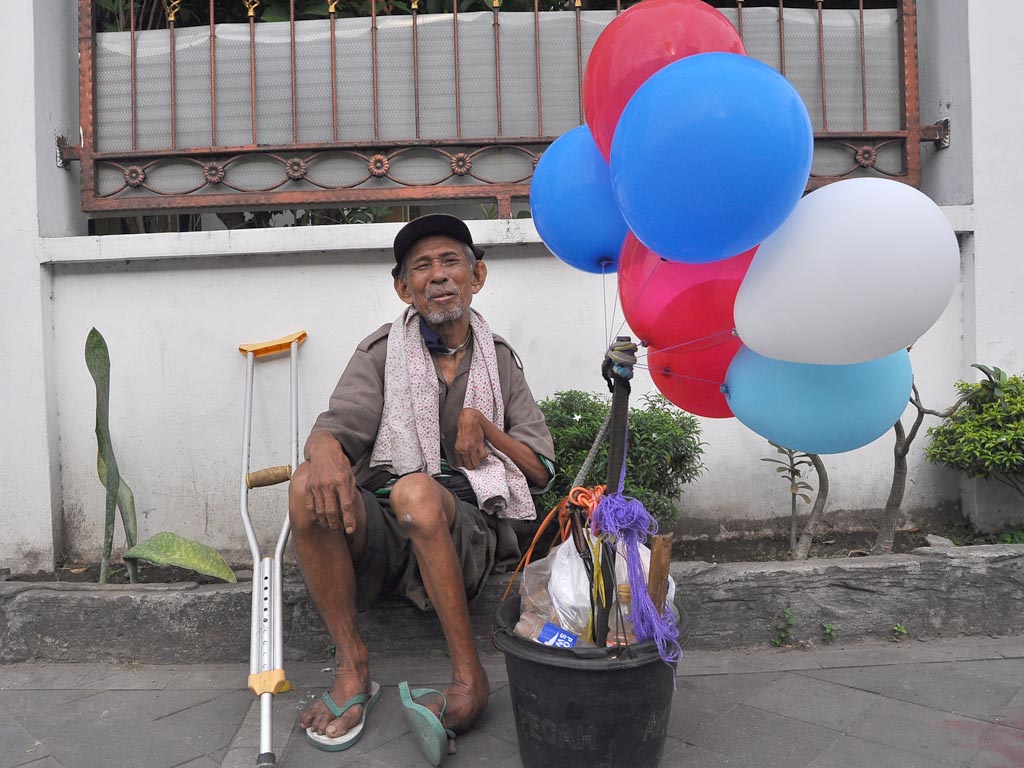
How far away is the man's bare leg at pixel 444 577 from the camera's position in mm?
2297

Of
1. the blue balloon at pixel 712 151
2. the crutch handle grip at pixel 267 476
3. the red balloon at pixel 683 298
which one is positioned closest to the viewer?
the blue balloon at pixel 712 151

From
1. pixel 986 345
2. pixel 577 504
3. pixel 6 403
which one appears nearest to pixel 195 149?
pixel 6 403

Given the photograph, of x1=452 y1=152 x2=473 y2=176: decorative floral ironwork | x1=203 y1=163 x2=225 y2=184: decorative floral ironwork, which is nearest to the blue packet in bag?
x1=452 y1=152 x2=473 y2=176: decorative floral ironwork

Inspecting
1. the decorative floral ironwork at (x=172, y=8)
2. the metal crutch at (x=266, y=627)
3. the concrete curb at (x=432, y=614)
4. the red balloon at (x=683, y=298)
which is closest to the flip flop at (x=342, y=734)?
the metal crutch at (x=266, y=627)

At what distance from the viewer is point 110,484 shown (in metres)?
3.04

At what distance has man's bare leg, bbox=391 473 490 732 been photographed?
7.54ft

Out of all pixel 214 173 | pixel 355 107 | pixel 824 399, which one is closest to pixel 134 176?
pixel 214 173

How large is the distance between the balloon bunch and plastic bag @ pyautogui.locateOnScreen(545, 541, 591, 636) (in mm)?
545

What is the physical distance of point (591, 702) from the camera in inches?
76.8

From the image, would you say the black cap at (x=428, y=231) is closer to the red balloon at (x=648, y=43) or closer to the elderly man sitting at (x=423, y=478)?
the elderly man sitting at (x=423, y=478)

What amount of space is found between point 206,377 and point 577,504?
2037mm

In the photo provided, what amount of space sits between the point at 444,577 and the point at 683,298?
1037 millimetres

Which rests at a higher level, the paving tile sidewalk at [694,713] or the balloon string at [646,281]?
the balloon string at [646,281]

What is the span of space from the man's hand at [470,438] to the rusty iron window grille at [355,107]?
1377 mm
